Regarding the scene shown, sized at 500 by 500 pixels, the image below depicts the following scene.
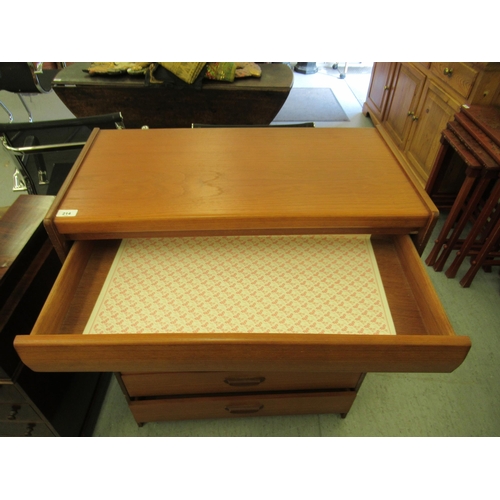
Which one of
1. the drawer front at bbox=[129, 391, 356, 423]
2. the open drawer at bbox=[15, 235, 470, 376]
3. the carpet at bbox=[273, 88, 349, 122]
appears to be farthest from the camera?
the carpet at bbox=[273, 88, 349, 122]

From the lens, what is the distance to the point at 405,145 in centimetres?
236

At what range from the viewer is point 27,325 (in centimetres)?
89

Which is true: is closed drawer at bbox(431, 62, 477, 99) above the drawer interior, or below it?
above

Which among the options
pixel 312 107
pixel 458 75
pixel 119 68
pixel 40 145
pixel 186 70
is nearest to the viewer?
pixel 40 145

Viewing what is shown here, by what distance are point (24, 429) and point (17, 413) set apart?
0.34 ft

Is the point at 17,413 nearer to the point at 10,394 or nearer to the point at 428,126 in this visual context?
the point at 10,394

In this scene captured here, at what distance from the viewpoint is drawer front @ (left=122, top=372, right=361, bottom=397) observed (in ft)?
3.20

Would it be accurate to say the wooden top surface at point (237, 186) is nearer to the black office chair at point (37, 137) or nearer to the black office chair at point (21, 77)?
the black office chair at point (37, 137)

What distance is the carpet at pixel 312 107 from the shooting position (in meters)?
3.01

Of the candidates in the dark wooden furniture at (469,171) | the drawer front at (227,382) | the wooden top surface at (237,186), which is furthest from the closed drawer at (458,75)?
the drawer front at (227,382)

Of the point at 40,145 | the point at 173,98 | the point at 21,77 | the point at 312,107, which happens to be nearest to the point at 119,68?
the point at 173,98

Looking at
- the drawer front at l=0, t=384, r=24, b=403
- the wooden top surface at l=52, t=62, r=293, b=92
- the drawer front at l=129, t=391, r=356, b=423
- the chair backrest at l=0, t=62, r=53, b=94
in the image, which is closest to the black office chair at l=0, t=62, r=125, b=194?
the chair backrest at l=0, t=62, r=53, b=94

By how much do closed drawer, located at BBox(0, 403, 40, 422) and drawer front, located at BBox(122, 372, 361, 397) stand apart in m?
0.25

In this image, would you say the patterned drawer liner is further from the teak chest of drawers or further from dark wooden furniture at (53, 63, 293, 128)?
dark wooden furniture at (53, 63, 293, 128)
